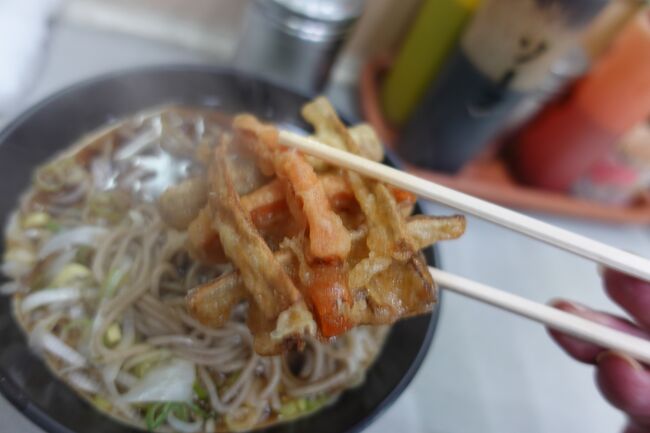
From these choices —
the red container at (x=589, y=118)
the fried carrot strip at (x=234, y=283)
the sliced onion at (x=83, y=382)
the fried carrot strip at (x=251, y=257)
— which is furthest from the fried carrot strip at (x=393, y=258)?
the red container at (x=589, y=118)

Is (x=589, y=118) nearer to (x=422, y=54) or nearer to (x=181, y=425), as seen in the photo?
(x=422, y=54)

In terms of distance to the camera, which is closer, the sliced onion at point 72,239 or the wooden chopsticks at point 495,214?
the wooden chopsticks at point 495,214

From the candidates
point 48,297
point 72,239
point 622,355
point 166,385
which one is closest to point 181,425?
point 166,385

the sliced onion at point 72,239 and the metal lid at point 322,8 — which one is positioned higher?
the metal lid at point 322,8

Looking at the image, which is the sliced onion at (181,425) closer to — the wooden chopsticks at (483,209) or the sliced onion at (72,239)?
the sliced onion at (72,239)

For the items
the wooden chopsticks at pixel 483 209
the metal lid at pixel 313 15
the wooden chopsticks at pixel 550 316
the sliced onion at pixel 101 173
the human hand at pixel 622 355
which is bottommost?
the sliced onion at pixel 101 173

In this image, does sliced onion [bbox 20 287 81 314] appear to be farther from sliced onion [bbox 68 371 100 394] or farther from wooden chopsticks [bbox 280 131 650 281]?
Answer: wooden chopsticks [bbox 280 131 650 281]

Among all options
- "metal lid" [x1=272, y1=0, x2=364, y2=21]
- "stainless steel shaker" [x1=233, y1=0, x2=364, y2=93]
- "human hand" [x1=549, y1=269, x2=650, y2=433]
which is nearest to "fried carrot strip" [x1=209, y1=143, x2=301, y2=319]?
"human hand" [x1=549, y1=269, x2=650, y2=433]
